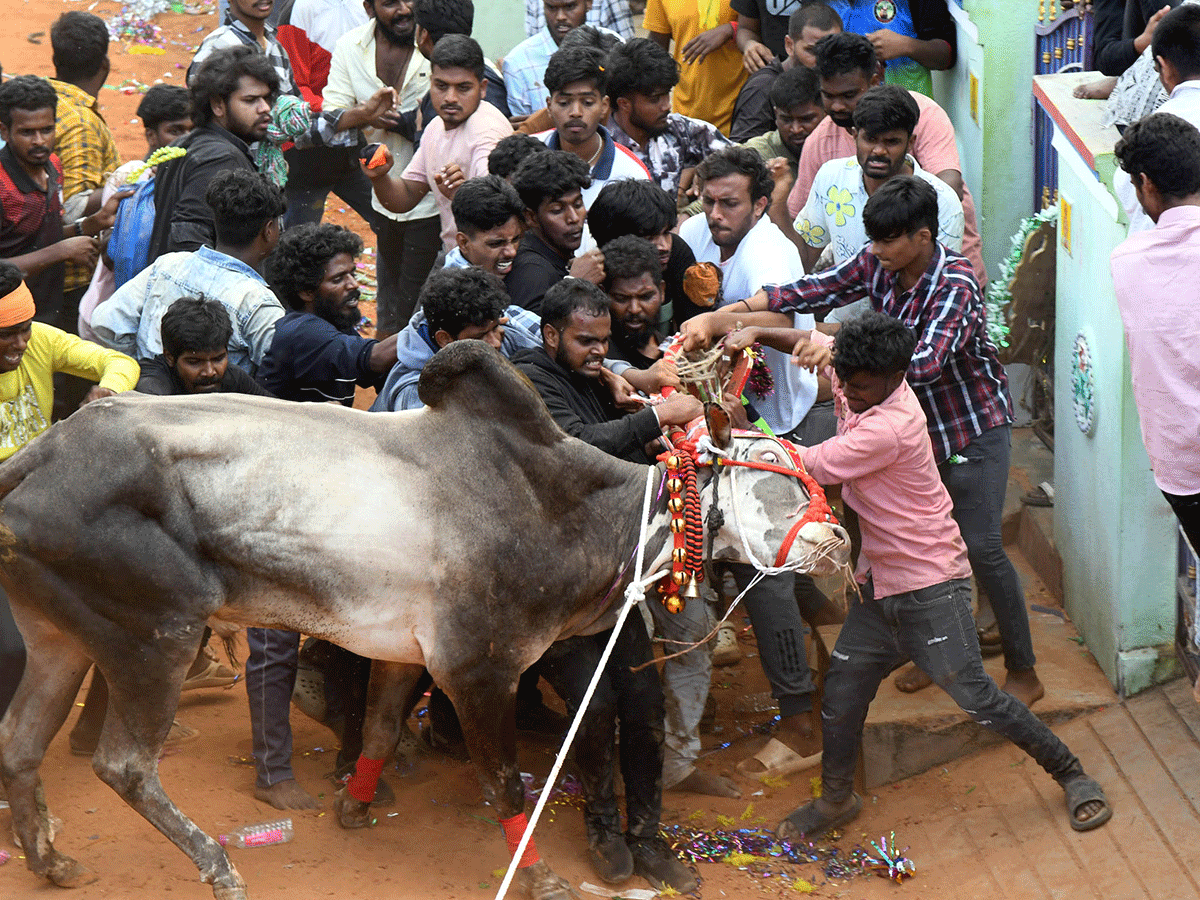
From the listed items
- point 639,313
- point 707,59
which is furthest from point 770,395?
point 707,59

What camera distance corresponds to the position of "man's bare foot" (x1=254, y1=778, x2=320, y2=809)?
5.40 m

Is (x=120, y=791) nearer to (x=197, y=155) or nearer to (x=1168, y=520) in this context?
(x=197, y=155)

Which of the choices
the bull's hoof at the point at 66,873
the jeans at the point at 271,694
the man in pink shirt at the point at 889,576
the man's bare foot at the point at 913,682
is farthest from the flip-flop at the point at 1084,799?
the bull's hoof at the point at 66,873

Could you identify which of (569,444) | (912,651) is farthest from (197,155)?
(912,651)

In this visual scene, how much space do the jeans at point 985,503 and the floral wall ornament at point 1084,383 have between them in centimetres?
61

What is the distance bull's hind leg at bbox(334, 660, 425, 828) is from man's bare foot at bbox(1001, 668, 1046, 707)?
101 inches

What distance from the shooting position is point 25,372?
544cm

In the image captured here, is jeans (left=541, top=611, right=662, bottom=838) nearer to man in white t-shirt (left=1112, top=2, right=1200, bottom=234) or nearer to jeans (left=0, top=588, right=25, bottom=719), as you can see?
jeans (left=0, top=588, right=25, bottom=719)

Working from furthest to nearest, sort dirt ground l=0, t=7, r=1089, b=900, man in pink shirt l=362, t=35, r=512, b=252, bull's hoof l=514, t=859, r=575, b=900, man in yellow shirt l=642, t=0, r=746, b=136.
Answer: man in yellow shirt l=642, t=0, r=746, b=136 → man in pink shirt l=362, t=35, r=512, b=252 → dirt ground l=0, t=7, r=1089, b=900 → bull's hoof l=514, t=859, r=575, b=900

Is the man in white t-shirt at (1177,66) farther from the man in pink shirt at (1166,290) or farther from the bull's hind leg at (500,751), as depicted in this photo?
the bull's hind leg at (500,751)

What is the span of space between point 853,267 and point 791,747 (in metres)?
Answer: 2.06

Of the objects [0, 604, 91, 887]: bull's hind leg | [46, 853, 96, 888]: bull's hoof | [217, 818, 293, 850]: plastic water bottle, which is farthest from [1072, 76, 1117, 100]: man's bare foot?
[46, 853, 96, 888]: bull's hoof

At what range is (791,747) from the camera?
5.95 m

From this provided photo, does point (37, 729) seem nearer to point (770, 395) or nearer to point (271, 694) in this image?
point (271, 694)
